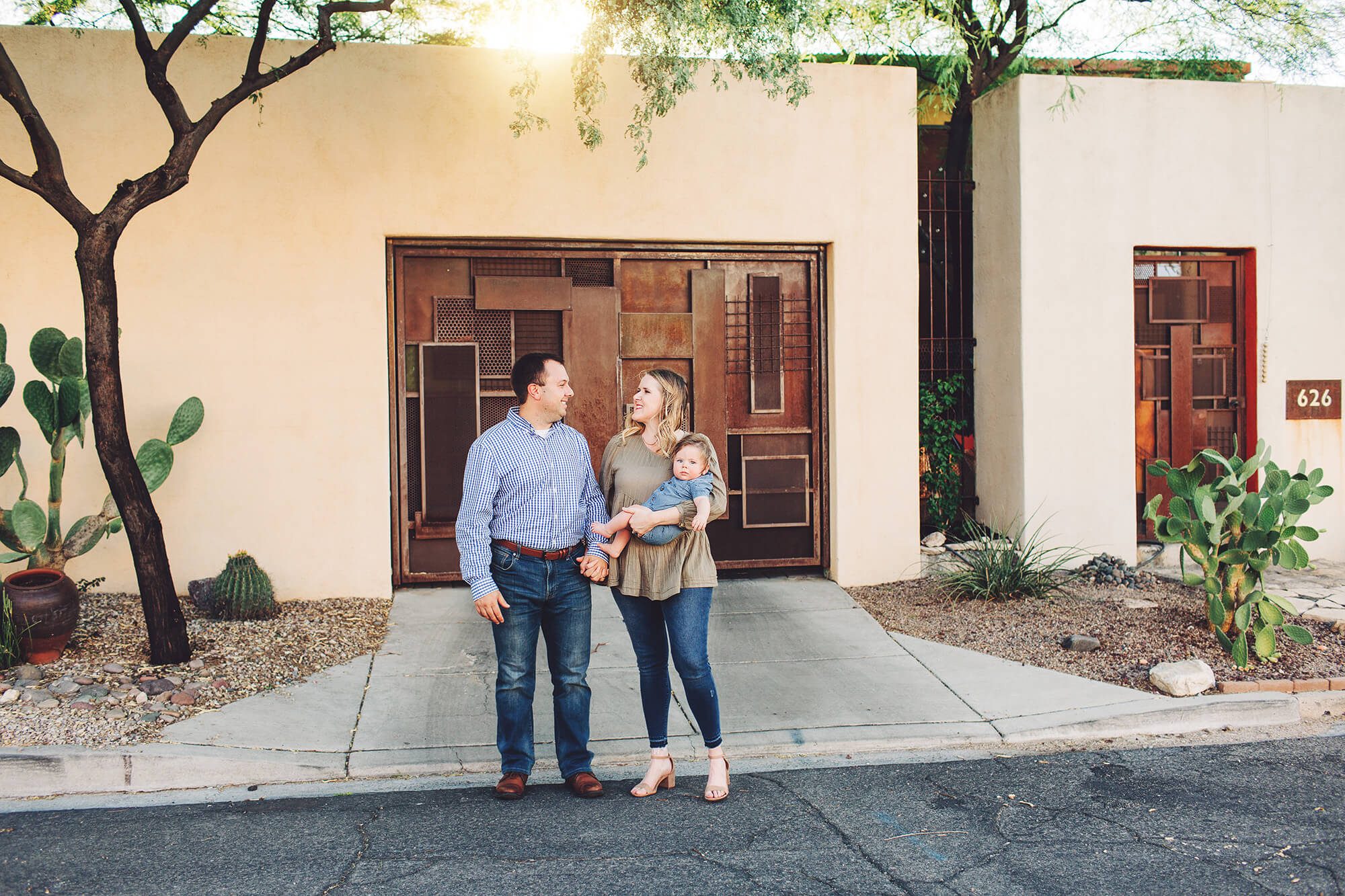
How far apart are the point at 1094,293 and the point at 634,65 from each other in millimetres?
4145

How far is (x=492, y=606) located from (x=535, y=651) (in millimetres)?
328

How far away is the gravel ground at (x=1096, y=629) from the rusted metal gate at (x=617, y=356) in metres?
1.11

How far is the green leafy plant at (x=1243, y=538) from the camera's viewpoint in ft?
19.5

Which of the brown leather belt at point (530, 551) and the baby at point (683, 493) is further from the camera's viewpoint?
the brown leather belt at point (530, 551)

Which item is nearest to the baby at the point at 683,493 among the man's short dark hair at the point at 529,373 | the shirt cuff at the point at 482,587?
the shirt cuff at the point at 482,587

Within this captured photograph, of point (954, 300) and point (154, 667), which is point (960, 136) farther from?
point (154, 667)

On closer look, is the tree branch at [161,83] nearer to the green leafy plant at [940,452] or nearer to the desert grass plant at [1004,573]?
the desert grass plant at [1004,573]

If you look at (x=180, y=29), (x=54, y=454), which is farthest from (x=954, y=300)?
(x=54, y=454)

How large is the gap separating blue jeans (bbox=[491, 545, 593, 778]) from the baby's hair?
0.68 meters

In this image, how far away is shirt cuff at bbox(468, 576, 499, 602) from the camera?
4246mm

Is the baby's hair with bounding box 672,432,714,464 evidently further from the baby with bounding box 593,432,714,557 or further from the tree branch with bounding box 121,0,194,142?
the tree branch with bounding box 121,0,194,142

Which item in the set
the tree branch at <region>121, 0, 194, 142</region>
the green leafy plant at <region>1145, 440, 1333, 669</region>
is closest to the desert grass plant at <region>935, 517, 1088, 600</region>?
the green leafy plant at <region>1145, 440, 1333, 669</region>

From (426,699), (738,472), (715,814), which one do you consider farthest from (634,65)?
(715,814)

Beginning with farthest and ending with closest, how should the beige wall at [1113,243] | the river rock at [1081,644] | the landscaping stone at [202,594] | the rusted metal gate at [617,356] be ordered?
the beige wall at [1113,243] < the rusted metal gate at [617,356] < the landscaping stone at [202,594] < the river rock at [1081,644]
